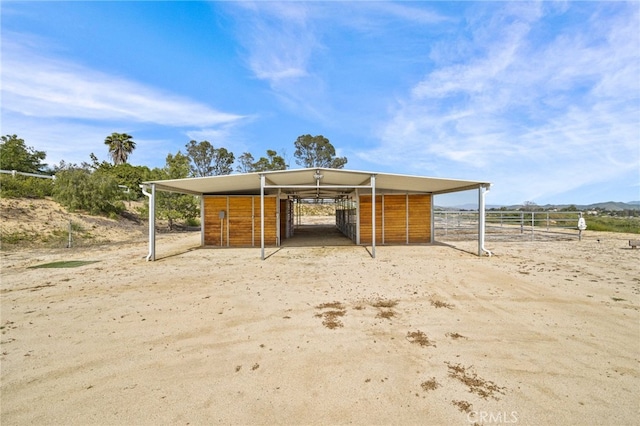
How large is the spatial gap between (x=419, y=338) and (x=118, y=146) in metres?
40.7

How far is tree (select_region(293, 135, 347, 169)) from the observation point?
165 ft

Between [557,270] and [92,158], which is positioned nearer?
[557,270]

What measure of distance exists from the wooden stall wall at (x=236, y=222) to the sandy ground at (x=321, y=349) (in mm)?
5493

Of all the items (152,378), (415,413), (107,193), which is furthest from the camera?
(107,193)

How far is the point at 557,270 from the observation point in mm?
6949

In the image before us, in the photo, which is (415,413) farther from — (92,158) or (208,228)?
(92,158)

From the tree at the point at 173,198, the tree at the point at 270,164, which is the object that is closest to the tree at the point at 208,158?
the tree at the point at 270,164

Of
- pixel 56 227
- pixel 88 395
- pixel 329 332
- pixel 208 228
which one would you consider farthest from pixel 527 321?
pixel 56 227

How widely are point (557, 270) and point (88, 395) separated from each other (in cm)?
892

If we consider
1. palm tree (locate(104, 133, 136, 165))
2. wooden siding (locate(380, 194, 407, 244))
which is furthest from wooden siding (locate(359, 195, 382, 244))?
palm tree (locate(104, 133, 136, 165))

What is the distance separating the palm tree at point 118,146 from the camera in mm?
33812

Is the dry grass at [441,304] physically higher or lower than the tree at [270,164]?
lower

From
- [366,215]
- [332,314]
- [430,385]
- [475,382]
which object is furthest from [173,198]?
[475,382]
